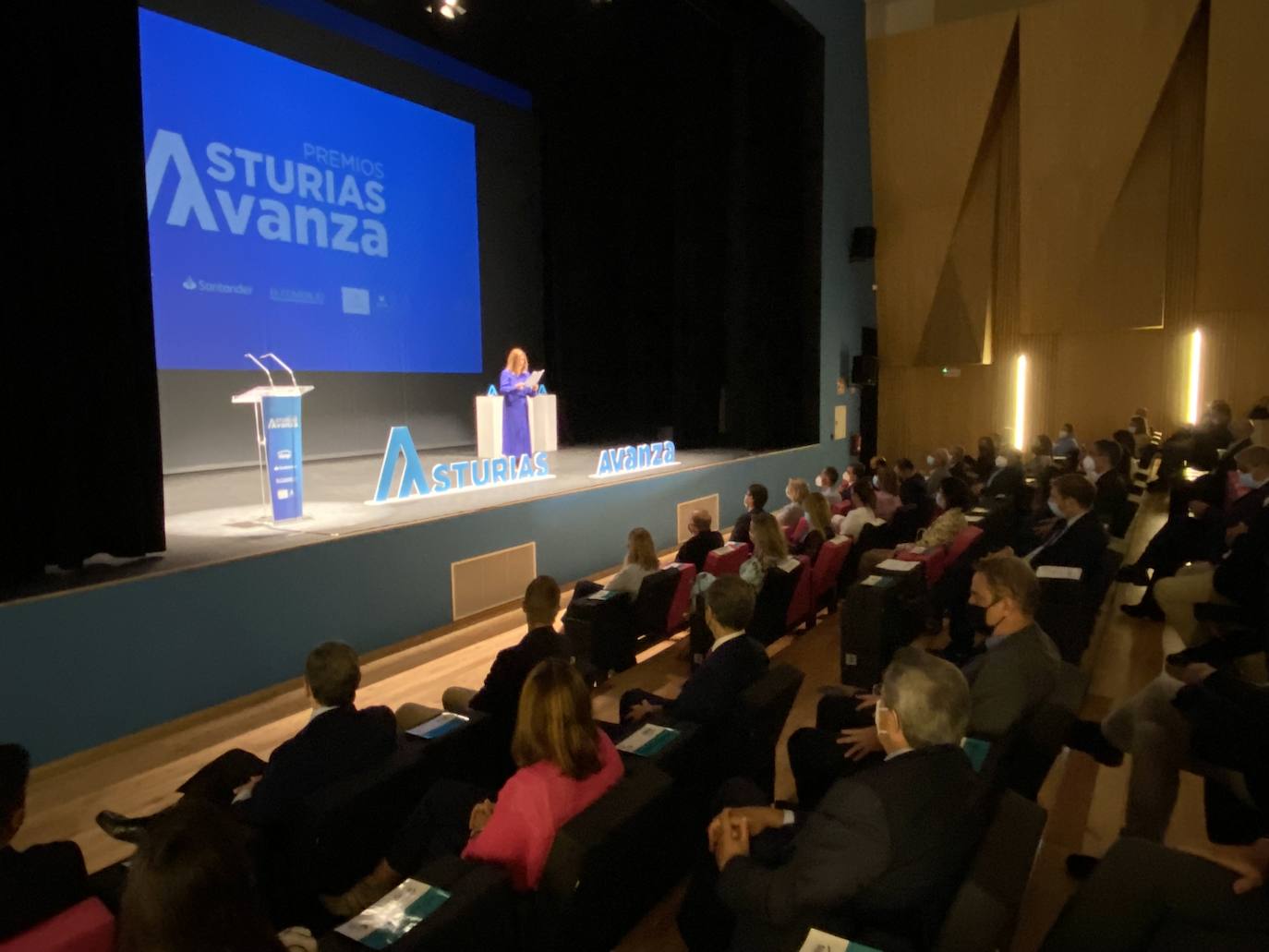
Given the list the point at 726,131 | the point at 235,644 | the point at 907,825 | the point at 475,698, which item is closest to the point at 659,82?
the point at 726,131

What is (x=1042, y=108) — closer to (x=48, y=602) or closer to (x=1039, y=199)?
(x=1039, y=199)

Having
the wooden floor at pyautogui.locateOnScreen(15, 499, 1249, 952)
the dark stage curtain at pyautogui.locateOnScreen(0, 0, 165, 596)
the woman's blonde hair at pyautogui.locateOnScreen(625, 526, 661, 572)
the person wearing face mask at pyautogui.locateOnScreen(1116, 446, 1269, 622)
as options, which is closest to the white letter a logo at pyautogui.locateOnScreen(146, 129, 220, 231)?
the dark stage curtain at pyautogui.locateOnScreen(0, 0, 165, 596)

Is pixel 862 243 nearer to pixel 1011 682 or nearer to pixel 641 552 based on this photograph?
pixel 641 552

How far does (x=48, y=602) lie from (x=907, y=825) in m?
3.39

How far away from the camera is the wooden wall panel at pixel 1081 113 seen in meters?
9.41

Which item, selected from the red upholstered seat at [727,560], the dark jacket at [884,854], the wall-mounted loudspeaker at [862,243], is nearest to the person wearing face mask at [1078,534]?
the red upholstered seat at [727,560]

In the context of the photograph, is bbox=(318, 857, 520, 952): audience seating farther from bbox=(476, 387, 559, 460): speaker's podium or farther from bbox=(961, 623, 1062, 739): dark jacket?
bbox=(476, 387, 559, 460): speaker's podium

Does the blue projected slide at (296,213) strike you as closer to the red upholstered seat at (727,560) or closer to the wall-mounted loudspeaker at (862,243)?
the wall-mounted loudspeaker at (862,243)

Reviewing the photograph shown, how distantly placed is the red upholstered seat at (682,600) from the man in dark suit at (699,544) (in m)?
0.18

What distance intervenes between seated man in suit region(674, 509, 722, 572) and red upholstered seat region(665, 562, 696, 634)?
0.60 feet

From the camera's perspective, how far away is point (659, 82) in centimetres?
992

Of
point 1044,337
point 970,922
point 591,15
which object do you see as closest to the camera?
point 970,922

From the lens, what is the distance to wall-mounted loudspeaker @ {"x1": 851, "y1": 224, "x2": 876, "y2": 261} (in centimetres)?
1062

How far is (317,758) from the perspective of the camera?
2.10 meters
